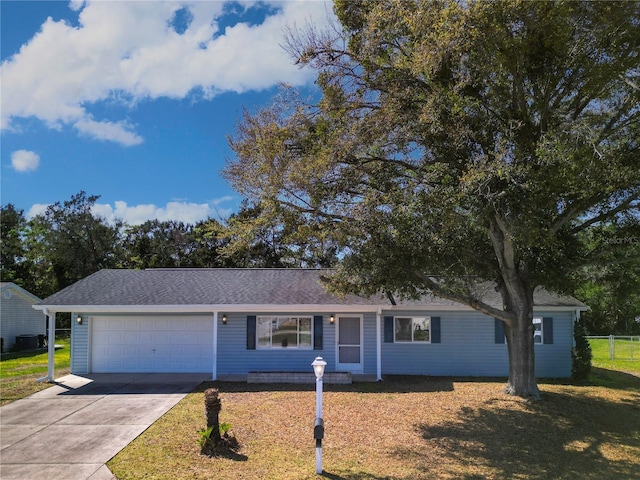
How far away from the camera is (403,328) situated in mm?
15992

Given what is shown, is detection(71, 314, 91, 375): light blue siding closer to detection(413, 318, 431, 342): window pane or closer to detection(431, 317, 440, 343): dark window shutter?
detection(413, 318, 431, 342): window pane

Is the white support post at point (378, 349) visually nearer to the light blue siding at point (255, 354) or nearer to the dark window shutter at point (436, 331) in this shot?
the light blue siding at point (255, 354)

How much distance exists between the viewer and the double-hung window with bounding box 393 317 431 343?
1588cm

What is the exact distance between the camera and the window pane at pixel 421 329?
52.1 feet

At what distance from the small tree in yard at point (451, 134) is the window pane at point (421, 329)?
4.60 m

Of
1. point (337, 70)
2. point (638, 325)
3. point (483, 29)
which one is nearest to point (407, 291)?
point (337, 70)

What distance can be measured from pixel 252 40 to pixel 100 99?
16.1 feet

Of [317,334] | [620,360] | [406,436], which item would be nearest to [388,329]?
[317,334]

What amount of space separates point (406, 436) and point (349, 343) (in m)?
6.77

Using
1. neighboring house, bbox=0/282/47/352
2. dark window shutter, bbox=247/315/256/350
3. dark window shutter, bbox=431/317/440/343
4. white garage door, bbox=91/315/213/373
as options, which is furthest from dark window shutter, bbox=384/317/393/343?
neighboring house, bbox=0/282/47/352

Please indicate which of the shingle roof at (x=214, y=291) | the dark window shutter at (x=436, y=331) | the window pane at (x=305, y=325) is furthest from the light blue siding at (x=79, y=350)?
the dark window shutter at (x=436, y=331)

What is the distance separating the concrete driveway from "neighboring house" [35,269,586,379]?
0.88m

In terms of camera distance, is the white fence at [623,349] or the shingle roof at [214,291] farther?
the white fence at [623,349]

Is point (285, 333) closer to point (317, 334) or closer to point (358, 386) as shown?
point (317, 334)
